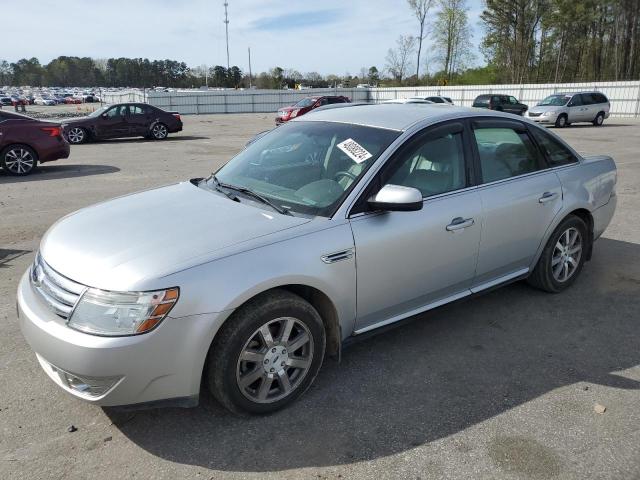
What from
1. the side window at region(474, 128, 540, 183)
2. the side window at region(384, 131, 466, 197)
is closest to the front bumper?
the side window at region(384, 131, 466, 197)

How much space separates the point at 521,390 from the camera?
10.7 ft

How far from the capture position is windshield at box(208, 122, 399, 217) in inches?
130

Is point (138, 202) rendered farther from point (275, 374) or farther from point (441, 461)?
point (441, 461)

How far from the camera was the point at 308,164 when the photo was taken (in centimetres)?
364

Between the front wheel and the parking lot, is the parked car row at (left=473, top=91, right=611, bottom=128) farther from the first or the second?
the parking lot

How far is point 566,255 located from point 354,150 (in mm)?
2423

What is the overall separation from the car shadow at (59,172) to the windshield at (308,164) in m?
8.51

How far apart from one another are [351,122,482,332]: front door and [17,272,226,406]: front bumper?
106cm

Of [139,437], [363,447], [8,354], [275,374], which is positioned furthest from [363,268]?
[8,354]

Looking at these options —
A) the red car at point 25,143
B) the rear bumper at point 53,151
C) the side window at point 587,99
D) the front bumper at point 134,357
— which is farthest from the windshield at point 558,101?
the front bumper at point 134,357

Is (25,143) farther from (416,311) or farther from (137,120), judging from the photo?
(416,311)

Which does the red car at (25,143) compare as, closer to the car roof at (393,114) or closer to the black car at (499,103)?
the car roof at (393,114)

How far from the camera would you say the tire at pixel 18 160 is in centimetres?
1100

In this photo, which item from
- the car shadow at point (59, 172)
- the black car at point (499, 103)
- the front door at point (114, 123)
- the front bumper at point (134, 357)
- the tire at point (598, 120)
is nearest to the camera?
the front bumper at point (134, 357)
